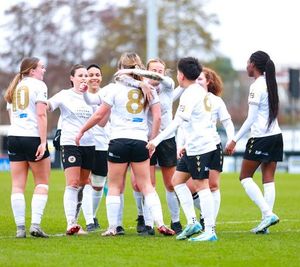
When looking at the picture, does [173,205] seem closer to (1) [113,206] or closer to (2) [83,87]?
(1) [113,206]

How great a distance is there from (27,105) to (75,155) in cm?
99

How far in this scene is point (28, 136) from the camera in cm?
1192

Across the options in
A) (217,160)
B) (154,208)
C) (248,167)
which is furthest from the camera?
(248,167)

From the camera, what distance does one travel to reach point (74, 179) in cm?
1250

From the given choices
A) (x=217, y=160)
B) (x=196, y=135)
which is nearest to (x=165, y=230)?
(x=217, y=160)

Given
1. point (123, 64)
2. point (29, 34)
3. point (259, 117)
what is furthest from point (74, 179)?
point (29, 34)

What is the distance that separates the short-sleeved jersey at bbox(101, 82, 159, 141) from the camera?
11820 millimetres

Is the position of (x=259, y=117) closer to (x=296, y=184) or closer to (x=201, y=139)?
(x=201, y=139)

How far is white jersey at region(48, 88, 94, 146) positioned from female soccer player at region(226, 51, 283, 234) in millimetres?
1851

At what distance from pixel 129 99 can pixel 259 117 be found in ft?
5.80

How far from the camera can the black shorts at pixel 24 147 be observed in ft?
39.1

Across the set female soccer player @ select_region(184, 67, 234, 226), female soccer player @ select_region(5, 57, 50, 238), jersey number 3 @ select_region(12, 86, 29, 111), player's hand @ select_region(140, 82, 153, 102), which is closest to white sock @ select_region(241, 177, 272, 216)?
female soccer player @ select_region(184, 67, 234, 226)

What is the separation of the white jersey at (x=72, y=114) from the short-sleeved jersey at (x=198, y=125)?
1.72 m

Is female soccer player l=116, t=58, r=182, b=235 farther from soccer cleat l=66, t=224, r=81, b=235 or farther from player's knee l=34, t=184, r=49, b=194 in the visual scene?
player's knee l=34, t=184, r=49, b=194
